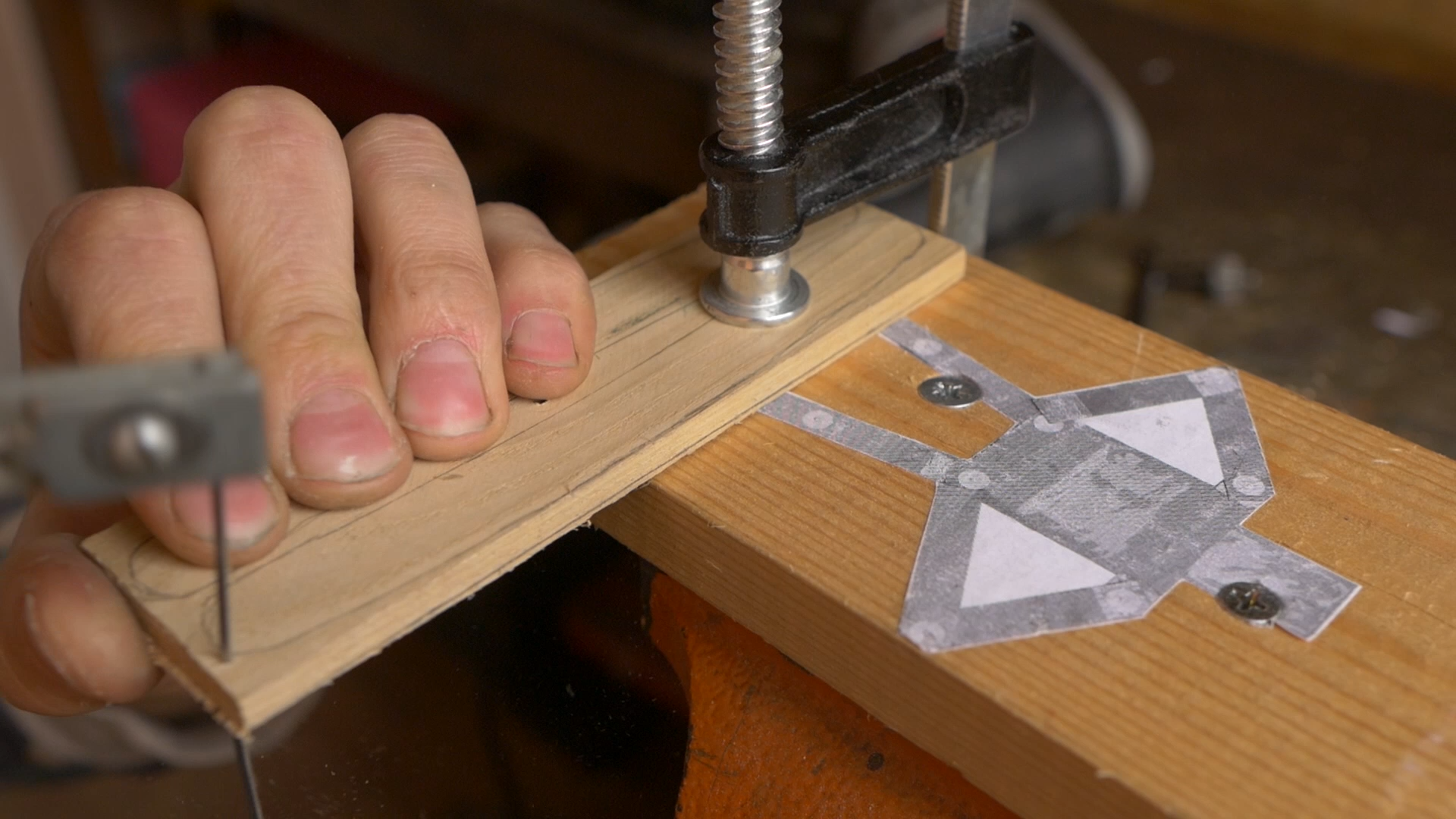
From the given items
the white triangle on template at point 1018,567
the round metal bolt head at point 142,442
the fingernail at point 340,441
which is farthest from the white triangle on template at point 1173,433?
the round metal bolt head at point 142,442

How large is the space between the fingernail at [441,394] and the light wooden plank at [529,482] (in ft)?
0.10

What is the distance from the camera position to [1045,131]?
2.30 m

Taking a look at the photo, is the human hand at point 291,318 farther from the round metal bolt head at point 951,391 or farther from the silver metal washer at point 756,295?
the round metal bolt head at point 951,391

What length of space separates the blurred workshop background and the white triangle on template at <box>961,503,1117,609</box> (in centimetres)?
68

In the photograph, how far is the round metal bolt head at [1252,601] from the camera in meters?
0.63

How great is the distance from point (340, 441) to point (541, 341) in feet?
0.51

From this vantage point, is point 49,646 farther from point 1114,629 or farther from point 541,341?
point 1114,629

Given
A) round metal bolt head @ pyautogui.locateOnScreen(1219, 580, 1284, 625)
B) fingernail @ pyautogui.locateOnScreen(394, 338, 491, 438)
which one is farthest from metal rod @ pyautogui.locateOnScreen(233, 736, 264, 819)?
round metal bolt head @ pyautogui.locateOnScreen(1219, 580, 1284, 625)

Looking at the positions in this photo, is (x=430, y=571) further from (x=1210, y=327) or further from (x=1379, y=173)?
(x=1379, y=173)

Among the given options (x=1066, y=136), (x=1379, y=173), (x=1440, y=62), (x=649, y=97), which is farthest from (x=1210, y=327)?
(x=1440, y=62)

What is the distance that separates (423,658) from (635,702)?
0.56 ft

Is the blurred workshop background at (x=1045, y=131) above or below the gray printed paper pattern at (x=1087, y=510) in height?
below

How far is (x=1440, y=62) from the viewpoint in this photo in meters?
3.06

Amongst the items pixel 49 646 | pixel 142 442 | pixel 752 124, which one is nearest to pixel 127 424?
pixel 142 442
